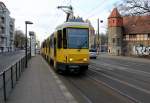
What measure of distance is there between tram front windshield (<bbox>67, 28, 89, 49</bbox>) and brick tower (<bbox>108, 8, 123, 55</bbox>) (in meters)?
77.0

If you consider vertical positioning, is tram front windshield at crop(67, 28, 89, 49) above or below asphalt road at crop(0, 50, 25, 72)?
above

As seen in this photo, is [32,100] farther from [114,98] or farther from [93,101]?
[114,98]

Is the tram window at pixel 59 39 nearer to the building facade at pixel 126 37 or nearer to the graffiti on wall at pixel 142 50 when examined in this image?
the graffiti on wall at pixel 142 50

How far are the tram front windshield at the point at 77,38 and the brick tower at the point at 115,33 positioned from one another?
77.0 meters

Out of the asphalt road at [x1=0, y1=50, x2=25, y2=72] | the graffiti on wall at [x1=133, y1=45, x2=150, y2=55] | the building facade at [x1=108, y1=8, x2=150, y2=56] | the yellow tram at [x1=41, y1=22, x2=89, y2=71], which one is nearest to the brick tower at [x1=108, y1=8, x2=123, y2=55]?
the building facade at [x1=108, y1=8, x2=150, y2=56]

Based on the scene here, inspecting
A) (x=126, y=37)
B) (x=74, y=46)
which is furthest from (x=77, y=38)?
(x=126, y=37)

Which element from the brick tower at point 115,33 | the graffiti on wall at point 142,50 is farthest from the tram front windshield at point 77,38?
the brick tower at point 115,33

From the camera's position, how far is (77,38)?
2202 cm

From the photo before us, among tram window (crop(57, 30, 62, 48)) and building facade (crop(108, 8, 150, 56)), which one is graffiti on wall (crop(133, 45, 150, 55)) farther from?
tram window (crop(57, 30, 62, 48))

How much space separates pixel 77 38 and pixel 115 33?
3335 inches

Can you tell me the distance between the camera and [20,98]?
1248 centimetres

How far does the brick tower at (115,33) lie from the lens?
4013 inches

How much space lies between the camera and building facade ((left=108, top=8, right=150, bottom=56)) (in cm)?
8913

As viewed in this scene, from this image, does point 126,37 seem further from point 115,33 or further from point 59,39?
point 59,39
